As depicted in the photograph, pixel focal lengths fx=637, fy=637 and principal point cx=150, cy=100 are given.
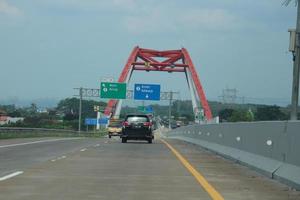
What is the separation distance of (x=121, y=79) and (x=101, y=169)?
86099 millimetres

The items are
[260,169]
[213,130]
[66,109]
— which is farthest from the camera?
[66,109]

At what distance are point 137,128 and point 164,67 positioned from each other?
66862mm

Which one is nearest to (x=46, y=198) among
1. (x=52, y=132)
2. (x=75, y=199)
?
(x=75, y=199)

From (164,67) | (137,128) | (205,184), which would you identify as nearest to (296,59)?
(205,184)

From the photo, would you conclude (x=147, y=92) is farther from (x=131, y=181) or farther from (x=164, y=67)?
(x=131, y=181)

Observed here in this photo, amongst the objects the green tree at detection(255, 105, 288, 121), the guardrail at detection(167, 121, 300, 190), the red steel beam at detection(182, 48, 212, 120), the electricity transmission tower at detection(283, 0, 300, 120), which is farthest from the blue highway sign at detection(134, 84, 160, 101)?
the electricity transmission tower at detection(283, 0, 300, 120)

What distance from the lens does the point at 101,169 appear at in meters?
17.7

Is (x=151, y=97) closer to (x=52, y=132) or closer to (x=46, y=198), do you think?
(x=52, y=132)

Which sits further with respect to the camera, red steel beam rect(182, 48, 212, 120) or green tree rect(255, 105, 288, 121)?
red steel beam rect(182, 48, 212, 120)

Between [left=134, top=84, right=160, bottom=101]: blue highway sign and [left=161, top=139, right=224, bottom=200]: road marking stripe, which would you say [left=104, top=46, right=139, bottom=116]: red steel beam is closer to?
[left=134, top=84, right=160, bottom=101]: blue highway sign

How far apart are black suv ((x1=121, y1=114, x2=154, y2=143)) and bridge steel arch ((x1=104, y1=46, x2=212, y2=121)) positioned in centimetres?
6132

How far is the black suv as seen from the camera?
38938mm

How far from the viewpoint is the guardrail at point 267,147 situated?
45.7 feet

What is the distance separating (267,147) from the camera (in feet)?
54.5
